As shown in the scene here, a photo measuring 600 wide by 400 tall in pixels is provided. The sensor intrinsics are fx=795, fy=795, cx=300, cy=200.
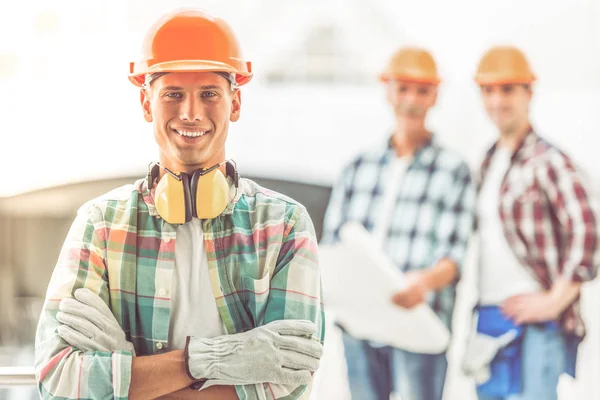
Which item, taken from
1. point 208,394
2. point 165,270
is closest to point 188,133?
point 165,270

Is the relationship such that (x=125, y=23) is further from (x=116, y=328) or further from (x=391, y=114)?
(x=116, y=328)

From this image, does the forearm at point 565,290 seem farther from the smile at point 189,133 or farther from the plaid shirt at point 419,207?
the smile at point 189,133

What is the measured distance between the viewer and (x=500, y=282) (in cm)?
332

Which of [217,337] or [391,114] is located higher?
[391,114]

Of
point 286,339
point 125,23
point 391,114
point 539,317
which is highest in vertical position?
point 125,23

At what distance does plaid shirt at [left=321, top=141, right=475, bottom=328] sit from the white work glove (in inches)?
5.9

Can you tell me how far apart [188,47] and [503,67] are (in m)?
2.09

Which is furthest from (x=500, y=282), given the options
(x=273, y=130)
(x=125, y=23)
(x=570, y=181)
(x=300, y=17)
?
(x=125, y=23)

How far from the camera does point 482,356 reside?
332cm

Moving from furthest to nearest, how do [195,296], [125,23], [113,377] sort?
[125,23], [195,296], [113,377]

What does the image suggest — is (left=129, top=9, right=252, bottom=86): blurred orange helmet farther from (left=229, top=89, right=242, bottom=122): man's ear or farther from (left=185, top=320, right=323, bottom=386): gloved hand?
(left=185, top=320, right=323, bottom=386): gloved hand

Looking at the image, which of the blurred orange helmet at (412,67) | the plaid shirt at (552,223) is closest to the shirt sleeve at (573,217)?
the plaid shirt at (552,223)

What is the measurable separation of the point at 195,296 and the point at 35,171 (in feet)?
6.08

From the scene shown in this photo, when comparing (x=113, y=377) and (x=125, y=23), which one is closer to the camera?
(x=113, y=377)
